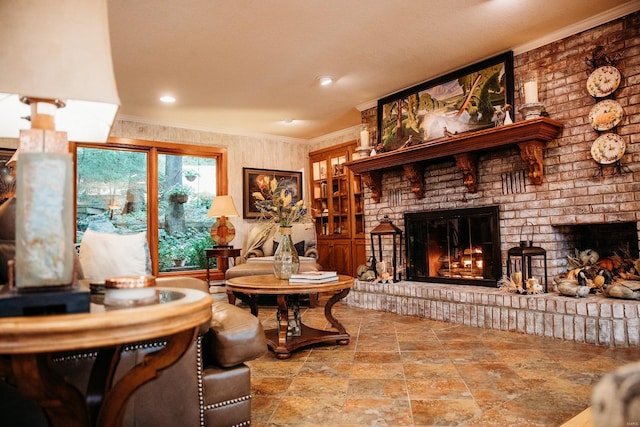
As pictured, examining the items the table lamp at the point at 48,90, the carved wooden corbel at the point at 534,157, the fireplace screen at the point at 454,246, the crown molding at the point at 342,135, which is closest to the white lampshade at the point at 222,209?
the crown molding at the point at 342,135

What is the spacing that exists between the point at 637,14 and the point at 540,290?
2325 mm

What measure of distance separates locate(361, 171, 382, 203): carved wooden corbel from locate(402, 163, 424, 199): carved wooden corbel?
0.50m

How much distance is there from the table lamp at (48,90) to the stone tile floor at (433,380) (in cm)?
130

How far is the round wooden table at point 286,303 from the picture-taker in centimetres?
277

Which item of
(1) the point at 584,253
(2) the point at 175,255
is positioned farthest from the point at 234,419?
(2) the point at 175,255

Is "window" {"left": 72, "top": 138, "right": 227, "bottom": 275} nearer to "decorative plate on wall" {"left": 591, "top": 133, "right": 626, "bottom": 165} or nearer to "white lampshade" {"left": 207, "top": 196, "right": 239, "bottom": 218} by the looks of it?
"white lampshade" {"left": 207, "top": 196, "right": 239, "bottom": 218}

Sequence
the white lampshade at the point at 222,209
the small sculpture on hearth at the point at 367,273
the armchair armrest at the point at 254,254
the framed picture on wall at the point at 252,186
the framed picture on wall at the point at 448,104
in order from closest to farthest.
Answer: the framed picture on wall at the point at 448,104, the small sculpture on hearth at the point at 367,273, the armchair armrest at the point at 254,254, the white lampshade at the point at 222,209, the framed picture on wall at the point at 252,186

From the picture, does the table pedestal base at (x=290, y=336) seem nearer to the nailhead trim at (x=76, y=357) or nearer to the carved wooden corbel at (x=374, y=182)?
the nailhead trim at (x=76, y=357)

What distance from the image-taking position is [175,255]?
6.15m

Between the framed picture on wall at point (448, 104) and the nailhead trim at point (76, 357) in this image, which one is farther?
the framed picture on wall at point (448, 104)

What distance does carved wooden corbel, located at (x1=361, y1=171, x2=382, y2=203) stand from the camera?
5252 millimetres

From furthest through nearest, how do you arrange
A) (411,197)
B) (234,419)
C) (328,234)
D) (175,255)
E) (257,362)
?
1. (328,234)
2. (175,255)
3. (411,197)
4. (257,362)
5. (234,419)

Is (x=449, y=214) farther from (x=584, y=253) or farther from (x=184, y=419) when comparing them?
(x=184, y=419)

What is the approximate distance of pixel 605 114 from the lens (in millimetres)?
3354
